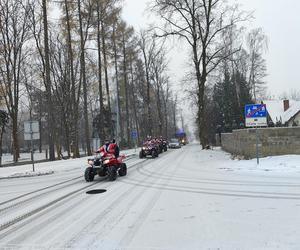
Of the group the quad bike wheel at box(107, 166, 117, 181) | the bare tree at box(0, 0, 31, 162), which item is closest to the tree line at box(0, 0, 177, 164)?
the bare tree at box(0, 0, 31, 162)

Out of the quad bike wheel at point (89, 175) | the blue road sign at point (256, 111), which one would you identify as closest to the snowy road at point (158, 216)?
the quad bike wheel at point (89, 175)

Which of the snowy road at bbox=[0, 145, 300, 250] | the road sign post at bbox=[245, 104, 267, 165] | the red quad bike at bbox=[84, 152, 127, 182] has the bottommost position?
the snowy road at bbox=[0, 145, 300, 250]

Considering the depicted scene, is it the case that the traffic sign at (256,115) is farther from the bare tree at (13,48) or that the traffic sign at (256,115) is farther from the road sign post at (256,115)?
the bare tree at (13,48)

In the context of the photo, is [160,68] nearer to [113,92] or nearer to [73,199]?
[113,92]

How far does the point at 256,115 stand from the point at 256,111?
185 millimetres

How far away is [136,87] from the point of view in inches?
2304

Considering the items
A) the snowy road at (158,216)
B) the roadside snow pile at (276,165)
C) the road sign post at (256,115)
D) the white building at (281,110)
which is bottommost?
the snowy road at (158,216)

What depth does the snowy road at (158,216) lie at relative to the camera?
584 centimetres

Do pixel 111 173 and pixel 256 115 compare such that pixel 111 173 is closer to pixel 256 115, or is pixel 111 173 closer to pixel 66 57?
pixel 256 115

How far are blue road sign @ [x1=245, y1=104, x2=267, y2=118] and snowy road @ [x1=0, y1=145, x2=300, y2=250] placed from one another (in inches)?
167

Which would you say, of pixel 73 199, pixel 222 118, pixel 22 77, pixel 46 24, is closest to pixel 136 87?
pixel 222 118

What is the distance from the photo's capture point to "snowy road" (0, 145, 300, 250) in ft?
19.1

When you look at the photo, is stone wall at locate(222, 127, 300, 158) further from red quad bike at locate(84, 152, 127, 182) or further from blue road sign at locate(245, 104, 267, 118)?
red quad bike at locate(84, 152, 127, 182)

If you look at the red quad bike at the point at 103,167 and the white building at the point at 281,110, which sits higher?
the white building at the point at 281,110
